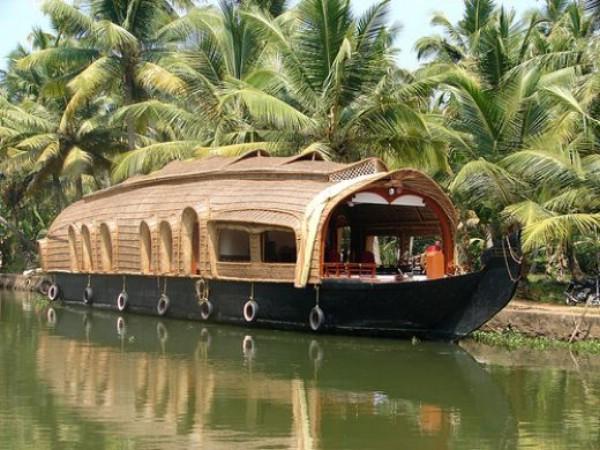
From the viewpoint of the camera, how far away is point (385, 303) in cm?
1116

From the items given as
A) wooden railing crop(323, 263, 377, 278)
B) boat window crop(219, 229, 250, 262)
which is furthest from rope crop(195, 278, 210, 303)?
wooden railing crop(323, 263, 377, 278)

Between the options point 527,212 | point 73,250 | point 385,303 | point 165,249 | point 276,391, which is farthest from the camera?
point 73,250

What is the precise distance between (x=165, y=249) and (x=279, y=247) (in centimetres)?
183

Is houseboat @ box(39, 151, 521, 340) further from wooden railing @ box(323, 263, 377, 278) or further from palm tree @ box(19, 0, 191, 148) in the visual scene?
palm tree @ box(19, 0, 191, 148)

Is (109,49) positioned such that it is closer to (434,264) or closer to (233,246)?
(233,246)

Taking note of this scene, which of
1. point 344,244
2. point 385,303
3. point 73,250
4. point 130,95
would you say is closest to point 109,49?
point 130,95

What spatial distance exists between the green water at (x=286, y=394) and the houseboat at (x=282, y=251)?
499 millimetres

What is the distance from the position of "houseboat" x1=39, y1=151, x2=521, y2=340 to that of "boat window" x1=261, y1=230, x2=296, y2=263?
0.07 ft

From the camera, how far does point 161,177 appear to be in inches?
602

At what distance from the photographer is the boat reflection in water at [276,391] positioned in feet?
20.8

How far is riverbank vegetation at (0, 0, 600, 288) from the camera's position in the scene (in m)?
12.6

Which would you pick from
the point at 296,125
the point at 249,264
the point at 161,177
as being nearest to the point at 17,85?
the point at 161,177

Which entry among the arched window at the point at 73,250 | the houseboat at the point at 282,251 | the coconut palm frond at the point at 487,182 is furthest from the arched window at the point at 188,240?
the arched window at the point at 73,250

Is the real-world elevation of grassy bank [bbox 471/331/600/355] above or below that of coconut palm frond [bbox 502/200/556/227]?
below
